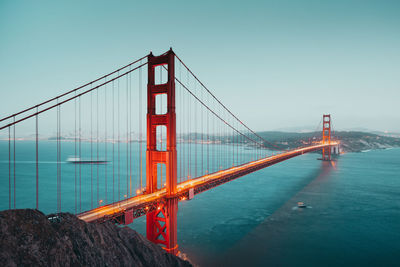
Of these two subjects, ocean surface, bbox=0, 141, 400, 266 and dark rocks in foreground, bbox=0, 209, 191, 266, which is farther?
ocean surface, bbox=0, 141, 400, 266

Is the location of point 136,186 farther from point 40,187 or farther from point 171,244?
point 171,244

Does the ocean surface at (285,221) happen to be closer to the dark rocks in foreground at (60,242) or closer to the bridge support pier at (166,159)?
the bridge support pier at (166,159)

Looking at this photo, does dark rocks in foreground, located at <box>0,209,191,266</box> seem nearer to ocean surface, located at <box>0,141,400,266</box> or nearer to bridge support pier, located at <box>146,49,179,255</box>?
bridge support pier, located at <box>146,49,179,255</box>

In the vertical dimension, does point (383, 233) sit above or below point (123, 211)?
below

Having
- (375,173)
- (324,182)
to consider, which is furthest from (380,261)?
(375,173)

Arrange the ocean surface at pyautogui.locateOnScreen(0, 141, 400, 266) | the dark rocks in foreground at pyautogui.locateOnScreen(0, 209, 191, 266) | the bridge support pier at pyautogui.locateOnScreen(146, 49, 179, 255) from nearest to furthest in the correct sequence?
the dark rocks in foreground at pyautogui.locateOnScreen(0, 209, 191, 266) → the bridge support pier at pyautogui.locateOnScreen(146, 49, 179, 255) → the ocean surface at pyautogui.locateOnScreen(0, 141, 400, 266)

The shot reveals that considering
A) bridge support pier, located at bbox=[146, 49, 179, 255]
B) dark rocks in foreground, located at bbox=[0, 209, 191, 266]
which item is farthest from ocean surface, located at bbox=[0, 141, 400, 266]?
dark rocks in foreground, located at bbox=[0, 209, 191, 266]
